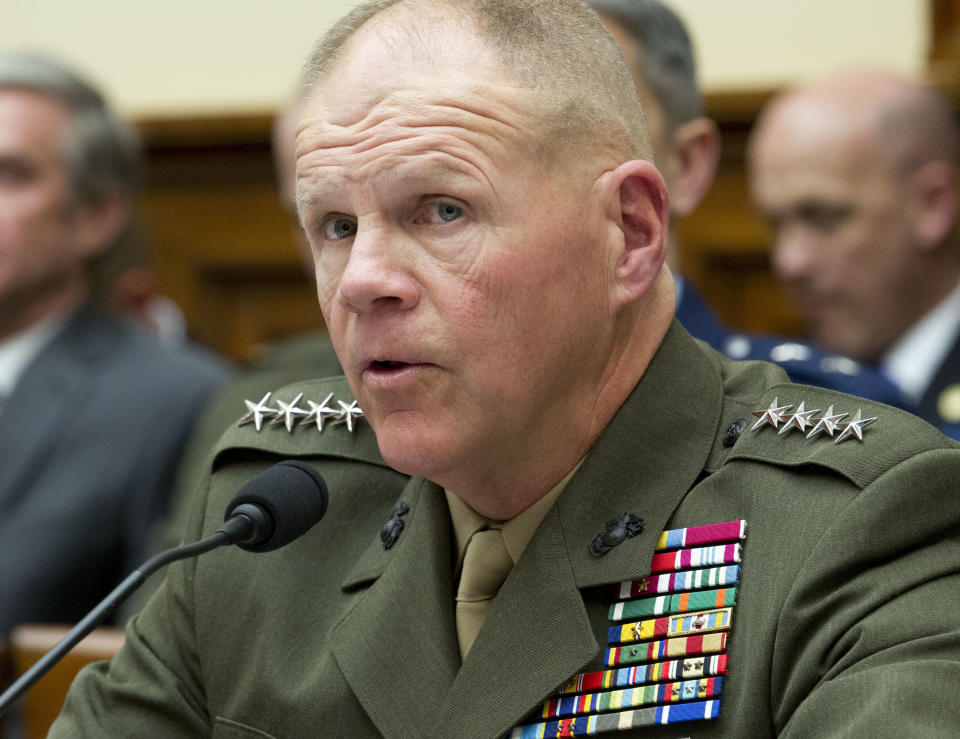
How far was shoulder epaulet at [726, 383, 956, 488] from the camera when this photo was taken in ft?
4.48

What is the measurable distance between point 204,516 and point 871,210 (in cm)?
232

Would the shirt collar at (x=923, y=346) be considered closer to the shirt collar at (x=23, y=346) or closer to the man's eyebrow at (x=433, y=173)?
the shirt collar at (x=23, y=346)

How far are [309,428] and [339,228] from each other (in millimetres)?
360

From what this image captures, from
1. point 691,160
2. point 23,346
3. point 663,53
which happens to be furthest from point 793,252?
point 23,346

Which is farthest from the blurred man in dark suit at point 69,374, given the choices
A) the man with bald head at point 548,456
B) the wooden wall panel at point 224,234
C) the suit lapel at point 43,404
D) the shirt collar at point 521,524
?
the shirt collar at point 521,524

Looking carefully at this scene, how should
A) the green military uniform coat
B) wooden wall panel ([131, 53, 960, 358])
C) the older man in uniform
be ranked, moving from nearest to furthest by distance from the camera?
the green military uniform coat, the older man in uniform, wooden wall panel ([131, 53, 960, 358])

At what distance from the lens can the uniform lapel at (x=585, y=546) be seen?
1.42m

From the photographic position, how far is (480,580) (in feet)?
5.09

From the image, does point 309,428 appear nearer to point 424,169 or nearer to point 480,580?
point 480,580

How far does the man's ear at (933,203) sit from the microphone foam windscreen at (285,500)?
247 cm

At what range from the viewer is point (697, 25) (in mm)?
4172

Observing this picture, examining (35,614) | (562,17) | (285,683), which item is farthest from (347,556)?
(35,614)

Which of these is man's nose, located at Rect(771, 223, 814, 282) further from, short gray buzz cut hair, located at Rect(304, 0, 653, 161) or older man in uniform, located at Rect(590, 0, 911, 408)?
short gray buzz cut hair, located at Rect(304, 0, 653, 161)


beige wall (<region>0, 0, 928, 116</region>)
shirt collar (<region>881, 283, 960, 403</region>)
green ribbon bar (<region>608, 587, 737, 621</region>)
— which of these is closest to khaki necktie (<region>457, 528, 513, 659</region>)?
green ribbon bar (<region>608, 587, 737, 621</region>)
